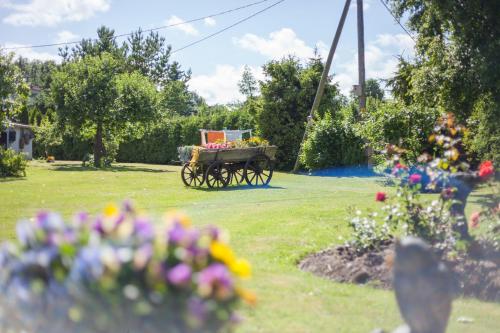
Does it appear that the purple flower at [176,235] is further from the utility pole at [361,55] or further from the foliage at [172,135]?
the foliage at [172,135]

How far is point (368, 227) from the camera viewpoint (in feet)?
21.5

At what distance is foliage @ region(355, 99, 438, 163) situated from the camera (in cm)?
1712

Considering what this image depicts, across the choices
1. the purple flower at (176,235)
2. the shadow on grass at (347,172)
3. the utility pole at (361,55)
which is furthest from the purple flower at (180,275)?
the utility pole at (361,55)

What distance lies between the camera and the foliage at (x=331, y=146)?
23.7 m

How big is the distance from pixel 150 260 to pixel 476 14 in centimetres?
1499

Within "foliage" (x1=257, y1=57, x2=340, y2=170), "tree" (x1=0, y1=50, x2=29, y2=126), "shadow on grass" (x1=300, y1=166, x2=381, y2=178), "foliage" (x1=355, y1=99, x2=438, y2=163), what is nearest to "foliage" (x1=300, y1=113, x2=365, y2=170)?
"shadow on grass" (x1=300, y1=166, x2=381, y2=178)

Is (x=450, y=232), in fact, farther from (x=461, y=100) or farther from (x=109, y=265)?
(x=461, y=100)

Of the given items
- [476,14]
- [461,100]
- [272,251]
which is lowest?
[272,251]

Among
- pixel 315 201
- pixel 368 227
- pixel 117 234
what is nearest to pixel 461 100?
pixel 315 201

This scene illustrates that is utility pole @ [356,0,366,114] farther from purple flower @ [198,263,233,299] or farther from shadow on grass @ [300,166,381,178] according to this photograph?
purple flower @ [198,263,233,299]

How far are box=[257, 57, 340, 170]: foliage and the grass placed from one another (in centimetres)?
929

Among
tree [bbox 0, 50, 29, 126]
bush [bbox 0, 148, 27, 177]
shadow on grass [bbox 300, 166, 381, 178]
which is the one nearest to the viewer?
bush [bbox 0, 148, 27, 177]

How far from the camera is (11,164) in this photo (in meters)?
21.7

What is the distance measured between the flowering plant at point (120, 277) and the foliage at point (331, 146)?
21.9 m
